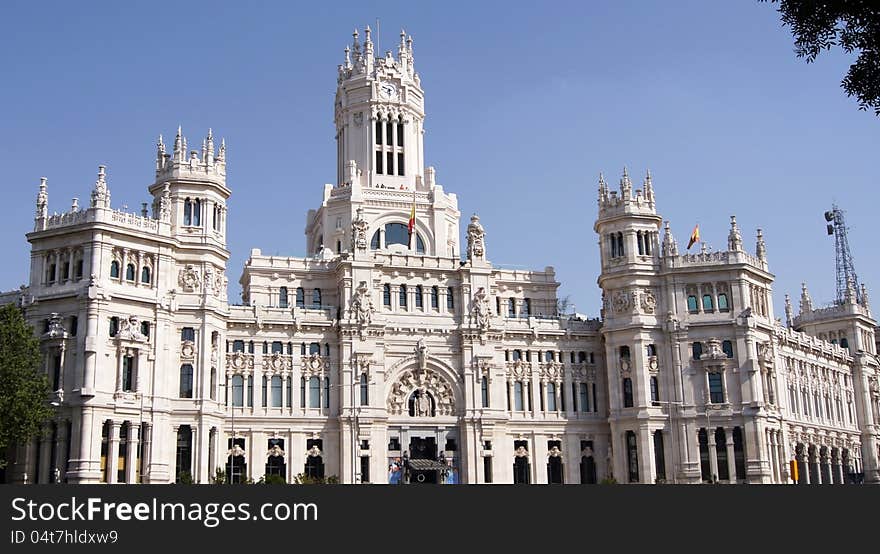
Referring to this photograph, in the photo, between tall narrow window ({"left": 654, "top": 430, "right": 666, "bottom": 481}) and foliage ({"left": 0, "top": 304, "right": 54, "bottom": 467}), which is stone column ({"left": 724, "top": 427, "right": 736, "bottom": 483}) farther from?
foliage ({"left": 0, "top": 304, "right": 54, "bottom": 467})

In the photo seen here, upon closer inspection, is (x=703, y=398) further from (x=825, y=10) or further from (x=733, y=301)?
(x=825, y=10)

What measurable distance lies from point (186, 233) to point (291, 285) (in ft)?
42.3

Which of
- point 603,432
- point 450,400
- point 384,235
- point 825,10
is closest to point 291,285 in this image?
point 384,235

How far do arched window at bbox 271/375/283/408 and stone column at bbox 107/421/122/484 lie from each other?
15.5 metres

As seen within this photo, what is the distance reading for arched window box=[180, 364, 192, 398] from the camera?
82.4m

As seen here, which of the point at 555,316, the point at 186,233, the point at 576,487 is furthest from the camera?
the point at 555,316

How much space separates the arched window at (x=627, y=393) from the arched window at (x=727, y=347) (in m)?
8.95

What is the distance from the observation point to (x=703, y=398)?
9325 centimetres

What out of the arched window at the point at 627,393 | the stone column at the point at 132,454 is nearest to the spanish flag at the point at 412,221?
the arched window at the point at 627,393

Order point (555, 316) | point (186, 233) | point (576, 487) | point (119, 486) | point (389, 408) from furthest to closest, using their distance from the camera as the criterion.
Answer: point (555, 316), point (389, 408), point (186, 233), point (576, 487), point (119, 486)

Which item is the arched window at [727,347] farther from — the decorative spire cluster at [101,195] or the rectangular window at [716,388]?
the decorative spire cluster at [101,195]

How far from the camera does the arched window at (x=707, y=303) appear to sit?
3772 inches

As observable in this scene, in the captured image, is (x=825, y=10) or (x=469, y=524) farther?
(x=469, y=524)

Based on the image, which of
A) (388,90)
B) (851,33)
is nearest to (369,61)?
(388,90)
